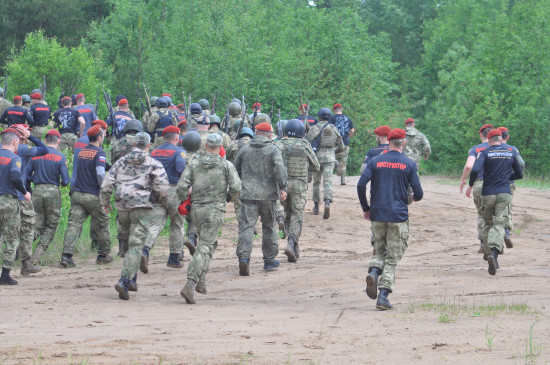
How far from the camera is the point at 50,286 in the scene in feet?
40.4

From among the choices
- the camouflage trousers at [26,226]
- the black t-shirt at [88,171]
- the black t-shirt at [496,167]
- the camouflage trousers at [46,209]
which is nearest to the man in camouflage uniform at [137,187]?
the camouflage trousers at [26,226]

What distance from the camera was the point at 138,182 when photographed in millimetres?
11398

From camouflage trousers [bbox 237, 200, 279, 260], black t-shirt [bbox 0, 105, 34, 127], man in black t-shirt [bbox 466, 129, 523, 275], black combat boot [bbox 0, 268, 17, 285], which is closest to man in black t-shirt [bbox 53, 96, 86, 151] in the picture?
black t-shirt [bbox 0, 105, 34, 127]

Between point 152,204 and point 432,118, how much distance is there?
2827cm

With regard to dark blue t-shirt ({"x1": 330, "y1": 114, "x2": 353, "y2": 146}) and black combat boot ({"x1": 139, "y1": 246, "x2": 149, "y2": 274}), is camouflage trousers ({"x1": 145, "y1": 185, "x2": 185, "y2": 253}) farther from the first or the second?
dark blue t-shirt ({"x1": 330, "y1": 114, "x2": 353, "y2": 146})

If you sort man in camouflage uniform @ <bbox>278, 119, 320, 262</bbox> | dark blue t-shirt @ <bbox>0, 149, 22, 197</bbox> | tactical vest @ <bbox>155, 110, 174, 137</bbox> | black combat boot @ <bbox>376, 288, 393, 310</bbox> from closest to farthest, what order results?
black combat boot @ <bbox>376, 288, 393, 310</bbox>, dark blue t-shirt @ <bbox>0, 149, 22, 197</bbox>, man in camouflage uniform @ <bbox>278, 119, 320, 262</bbox>, tactical vest @ <bbox>155, 110, 174, 137</bbox>

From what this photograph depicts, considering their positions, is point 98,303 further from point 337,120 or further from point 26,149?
point 337,120

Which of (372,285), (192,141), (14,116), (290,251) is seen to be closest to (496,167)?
(290,251)

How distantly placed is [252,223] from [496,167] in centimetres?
383

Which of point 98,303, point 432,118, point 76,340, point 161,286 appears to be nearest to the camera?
point 76,340

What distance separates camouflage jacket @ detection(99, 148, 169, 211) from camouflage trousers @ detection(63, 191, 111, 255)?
230cm

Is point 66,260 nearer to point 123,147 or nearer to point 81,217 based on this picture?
point 81,217

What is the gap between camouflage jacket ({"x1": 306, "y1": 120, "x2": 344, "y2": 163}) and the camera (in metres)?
19.9

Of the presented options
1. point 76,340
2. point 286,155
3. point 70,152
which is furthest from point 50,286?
point 70,152
